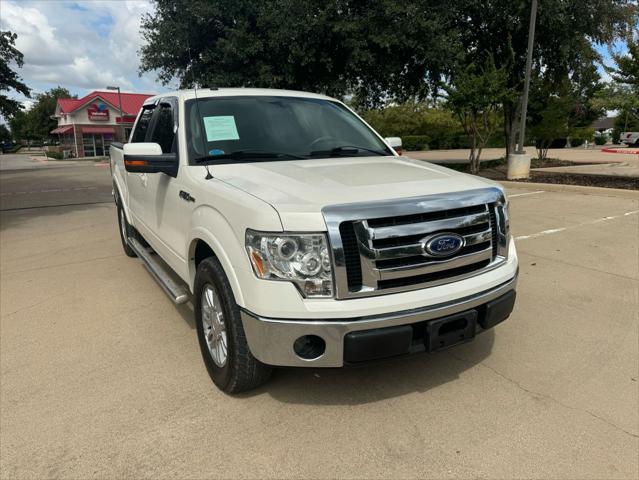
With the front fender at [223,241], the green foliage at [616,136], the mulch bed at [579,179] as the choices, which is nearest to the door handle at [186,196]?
the front fender at [223,241]

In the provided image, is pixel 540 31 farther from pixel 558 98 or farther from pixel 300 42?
pixel 300 42

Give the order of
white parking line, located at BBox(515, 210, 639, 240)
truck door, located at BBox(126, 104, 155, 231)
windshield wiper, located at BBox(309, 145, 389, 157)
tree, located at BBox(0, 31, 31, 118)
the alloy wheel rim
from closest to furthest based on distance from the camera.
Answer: the alloy wheel rim < windshield wiper, located at BBox(309, 145, 389, 157) < truck door, located at BBox(126, 104, 155, 231) < white parking line, located at BBox(515, 210, 639, 240) < tree, located at BBox(0, 31, 31, 118)

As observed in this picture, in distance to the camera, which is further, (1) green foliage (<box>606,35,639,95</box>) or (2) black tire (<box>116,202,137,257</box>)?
(1) green foliage (<box>606,35,639,95</box>)

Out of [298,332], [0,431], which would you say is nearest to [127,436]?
[0,431]

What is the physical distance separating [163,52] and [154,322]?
13.7 m

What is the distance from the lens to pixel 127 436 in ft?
8.49

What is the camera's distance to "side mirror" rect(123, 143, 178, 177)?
10.6ft

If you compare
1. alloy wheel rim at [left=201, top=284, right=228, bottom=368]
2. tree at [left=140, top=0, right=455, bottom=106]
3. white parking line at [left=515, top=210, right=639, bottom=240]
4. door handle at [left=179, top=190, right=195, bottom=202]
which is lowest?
white parking line at [left=515, top=210, right=639, bottom=240]

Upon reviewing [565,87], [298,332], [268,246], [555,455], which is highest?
[565,87]

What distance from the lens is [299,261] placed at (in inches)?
93.7

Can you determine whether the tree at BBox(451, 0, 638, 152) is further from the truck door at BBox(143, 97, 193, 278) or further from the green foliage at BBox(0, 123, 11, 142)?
the green foliage at BBox(0, 123, 11, 142)

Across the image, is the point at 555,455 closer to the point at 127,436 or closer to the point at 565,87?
the point at 127,436

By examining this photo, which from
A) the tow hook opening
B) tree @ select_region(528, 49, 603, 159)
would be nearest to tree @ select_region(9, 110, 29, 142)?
tree @ select_region(528, 49, 603, 159)

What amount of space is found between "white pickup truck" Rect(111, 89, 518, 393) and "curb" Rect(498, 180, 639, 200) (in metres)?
8.93
